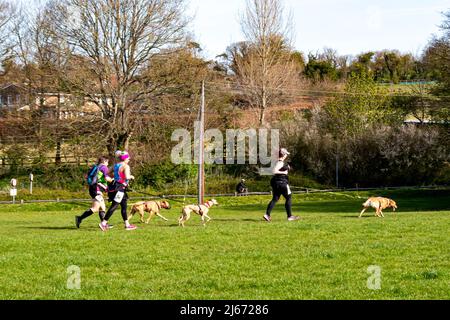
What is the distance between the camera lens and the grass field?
890cm

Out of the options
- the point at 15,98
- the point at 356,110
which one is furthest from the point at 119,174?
the point at 356,110

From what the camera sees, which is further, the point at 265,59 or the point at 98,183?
the point at 265,59

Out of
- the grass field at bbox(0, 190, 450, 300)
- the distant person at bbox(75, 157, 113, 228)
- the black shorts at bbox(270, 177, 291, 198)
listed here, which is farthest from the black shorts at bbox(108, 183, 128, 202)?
the black shorts at bbox(270, 177, 291, 198)

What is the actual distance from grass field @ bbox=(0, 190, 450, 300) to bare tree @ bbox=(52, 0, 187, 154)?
27.5 metres

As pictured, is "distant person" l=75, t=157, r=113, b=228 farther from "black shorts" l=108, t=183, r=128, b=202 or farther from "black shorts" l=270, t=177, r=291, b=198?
"black shorts" l=270, t=177, r=291, b=198

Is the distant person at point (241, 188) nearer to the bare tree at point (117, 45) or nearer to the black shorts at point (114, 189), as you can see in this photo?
the bare tree at point (117, 45)

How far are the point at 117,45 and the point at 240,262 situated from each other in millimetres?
33459

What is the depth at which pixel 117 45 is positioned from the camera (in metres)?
42.4

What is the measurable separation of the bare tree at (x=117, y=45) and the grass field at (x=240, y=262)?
90.3 ft

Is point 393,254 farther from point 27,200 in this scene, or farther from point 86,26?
point 86,26

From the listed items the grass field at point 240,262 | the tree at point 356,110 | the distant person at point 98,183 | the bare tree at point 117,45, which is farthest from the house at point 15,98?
the grass field at point 240,262

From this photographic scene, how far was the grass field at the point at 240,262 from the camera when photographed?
890 cm

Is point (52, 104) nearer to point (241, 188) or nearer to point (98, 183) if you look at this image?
point (241, 188)

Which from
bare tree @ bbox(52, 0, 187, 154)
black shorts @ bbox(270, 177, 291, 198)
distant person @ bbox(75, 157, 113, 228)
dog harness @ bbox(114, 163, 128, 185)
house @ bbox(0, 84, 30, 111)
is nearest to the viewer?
dog harness @ bbox(114, 163, 128, 185)
